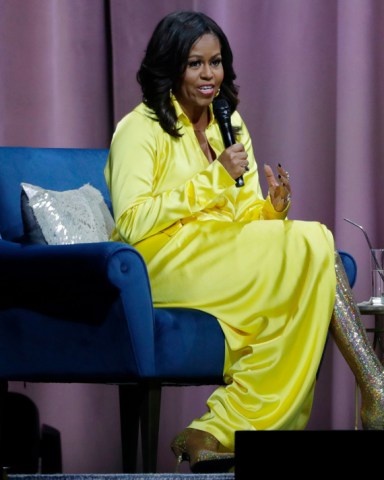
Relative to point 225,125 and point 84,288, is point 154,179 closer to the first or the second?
point 225,125

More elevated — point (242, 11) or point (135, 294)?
point (242, 11)

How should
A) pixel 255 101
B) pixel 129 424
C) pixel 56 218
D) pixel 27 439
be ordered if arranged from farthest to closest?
pixel 255 101 < pixel 27 439 < pixel 129 424 < pixel 56 218

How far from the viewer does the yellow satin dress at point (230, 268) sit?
91.9 inches

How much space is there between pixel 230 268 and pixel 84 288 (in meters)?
0.34

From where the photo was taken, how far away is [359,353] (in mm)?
2357

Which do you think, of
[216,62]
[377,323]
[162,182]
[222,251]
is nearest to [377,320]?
[377,323]

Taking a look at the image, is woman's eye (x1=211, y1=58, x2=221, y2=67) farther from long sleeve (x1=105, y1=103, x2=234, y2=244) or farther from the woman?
long sleeve (x1=105, y1=103, x2=234, y2=244)

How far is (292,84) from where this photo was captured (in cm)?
337

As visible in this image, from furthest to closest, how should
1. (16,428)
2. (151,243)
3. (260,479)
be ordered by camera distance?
(16,428), (151,243), (260,479)

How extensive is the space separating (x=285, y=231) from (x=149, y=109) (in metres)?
0.51

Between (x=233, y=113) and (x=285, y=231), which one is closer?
(x=285, y=231)

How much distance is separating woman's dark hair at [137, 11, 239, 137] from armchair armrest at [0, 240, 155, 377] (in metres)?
0.47

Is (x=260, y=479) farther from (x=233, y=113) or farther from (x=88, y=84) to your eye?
(x=88, y=84)

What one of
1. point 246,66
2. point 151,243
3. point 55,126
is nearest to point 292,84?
point 246,66
